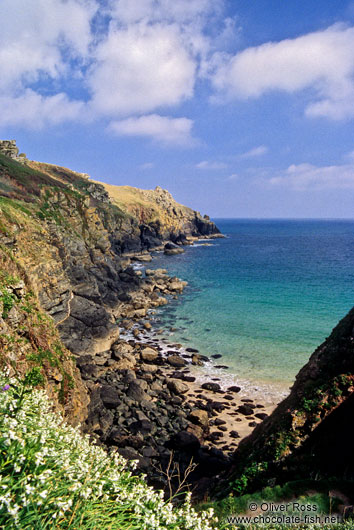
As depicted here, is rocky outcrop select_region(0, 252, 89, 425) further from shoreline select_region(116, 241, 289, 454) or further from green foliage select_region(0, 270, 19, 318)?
shoreline select_region(116, 241, 289, 454)

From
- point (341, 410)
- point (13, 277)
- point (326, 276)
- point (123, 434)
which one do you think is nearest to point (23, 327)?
point (13, 277)

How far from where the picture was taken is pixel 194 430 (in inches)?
976

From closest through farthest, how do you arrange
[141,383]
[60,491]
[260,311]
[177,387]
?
1. [60,491]
2. [141,383]
3. [177,387]
4. [260,311]

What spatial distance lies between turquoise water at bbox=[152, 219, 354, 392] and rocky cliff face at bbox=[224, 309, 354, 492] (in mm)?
17112

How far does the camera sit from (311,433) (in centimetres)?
1559

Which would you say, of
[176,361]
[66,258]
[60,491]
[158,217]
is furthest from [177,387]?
[158,217]

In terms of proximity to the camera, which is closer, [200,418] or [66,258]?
[200,418]

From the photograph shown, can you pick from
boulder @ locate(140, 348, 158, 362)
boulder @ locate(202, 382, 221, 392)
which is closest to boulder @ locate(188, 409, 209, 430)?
boulder @ locate(202, 382, 221, 392)

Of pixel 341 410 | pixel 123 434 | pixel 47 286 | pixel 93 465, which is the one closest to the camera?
pixel 93 465

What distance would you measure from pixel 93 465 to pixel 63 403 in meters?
13.7

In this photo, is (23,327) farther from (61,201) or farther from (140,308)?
(61,201)

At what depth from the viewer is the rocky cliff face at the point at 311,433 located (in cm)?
1438

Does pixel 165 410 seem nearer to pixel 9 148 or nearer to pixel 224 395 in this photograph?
pixel 224 395

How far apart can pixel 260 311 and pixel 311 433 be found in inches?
1597
